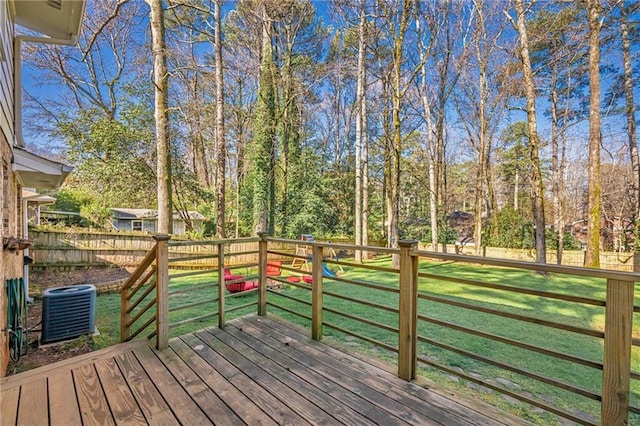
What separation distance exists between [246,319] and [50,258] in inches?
291

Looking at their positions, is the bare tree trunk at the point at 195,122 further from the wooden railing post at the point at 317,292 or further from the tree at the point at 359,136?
the wooden railing post at the point at 317,292

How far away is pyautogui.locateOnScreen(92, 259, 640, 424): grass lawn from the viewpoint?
2.73 m

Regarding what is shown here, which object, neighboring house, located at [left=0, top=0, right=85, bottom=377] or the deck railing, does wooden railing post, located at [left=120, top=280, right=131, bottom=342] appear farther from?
neighboring house, located at [left=0, top=0, right=85, bottom=377]

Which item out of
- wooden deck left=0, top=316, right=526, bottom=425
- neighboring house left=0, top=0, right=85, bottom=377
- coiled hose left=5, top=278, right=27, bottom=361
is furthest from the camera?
neighboring house left=0, top=0, right=85, bottom=377

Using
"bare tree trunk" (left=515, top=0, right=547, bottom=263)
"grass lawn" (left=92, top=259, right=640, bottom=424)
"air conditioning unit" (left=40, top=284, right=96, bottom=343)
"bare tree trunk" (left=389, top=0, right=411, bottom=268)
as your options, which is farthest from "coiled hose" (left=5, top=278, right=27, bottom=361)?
"bare tree trunk" (left=515, top=0, right=547, bottom=263)

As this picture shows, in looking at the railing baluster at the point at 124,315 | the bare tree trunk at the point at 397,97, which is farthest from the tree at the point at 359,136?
the railing baluster at the point at 124,315

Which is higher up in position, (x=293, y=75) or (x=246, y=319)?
(x=293, y=75)

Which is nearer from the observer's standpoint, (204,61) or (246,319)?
(246,319)

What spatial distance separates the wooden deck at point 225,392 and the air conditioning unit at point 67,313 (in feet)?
4.91

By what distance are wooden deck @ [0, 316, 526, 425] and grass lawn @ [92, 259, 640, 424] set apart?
0.55m

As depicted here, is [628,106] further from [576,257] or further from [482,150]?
[576,257]

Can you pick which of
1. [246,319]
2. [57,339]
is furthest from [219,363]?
[57,339]

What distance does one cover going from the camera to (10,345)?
3.00 m

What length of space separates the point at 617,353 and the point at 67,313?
532 cm
